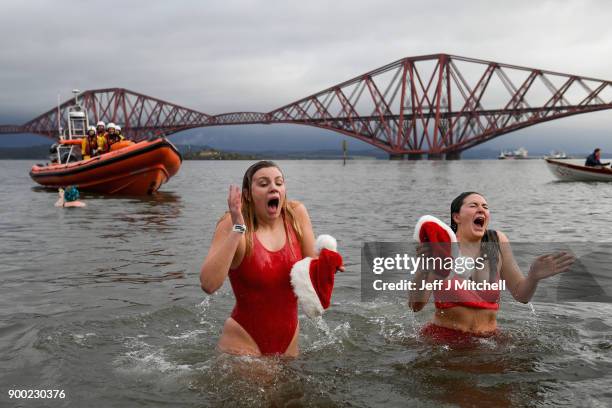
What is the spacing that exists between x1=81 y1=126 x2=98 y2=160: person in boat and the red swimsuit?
20962 millimetres

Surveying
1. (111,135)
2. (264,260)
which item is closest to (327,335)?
(264,260)

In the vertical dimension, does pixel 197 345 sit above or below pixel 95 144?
below

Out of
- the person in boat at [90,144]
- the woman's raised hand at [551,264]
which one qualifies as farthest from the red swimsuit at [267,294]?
the person in boat at [90,144]

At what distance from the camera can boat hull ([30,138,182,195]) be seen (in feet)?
67.6

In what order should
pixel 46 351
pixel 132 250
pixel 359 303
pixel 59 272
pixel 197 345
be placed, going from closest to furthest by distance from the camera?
pixel 46 351 → pixel 197 345 → pixel 359 303 → pixel 59 272 → pixel 132 250

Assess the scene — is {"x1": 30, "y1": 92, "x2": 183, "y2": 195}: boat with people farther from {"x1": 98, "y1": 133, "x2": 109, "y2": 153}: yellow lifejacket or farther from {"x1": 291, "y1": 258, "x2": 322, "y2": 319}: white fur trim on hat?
{"x1": 291, "y1": 258, "x2": 322, "y2": 319}: white fur trim on hat

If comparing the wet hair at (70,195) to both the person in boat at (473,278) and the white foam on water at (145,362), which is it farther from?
the person in boat at (473,278)

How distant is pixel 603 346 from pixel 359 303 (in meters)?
2.42

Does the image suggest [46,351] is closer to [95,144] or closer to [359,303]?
[359,303]

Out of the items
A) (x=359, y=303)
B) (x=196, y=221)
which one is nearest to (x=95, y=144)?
(x=196, y=221)

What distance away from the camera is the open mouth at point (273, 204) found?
3293 millimetres

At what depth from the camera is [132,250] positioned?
29.6 ft

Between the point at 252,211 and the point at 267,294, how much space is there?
0.54 meters

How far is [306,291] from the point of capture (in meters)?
3.14
